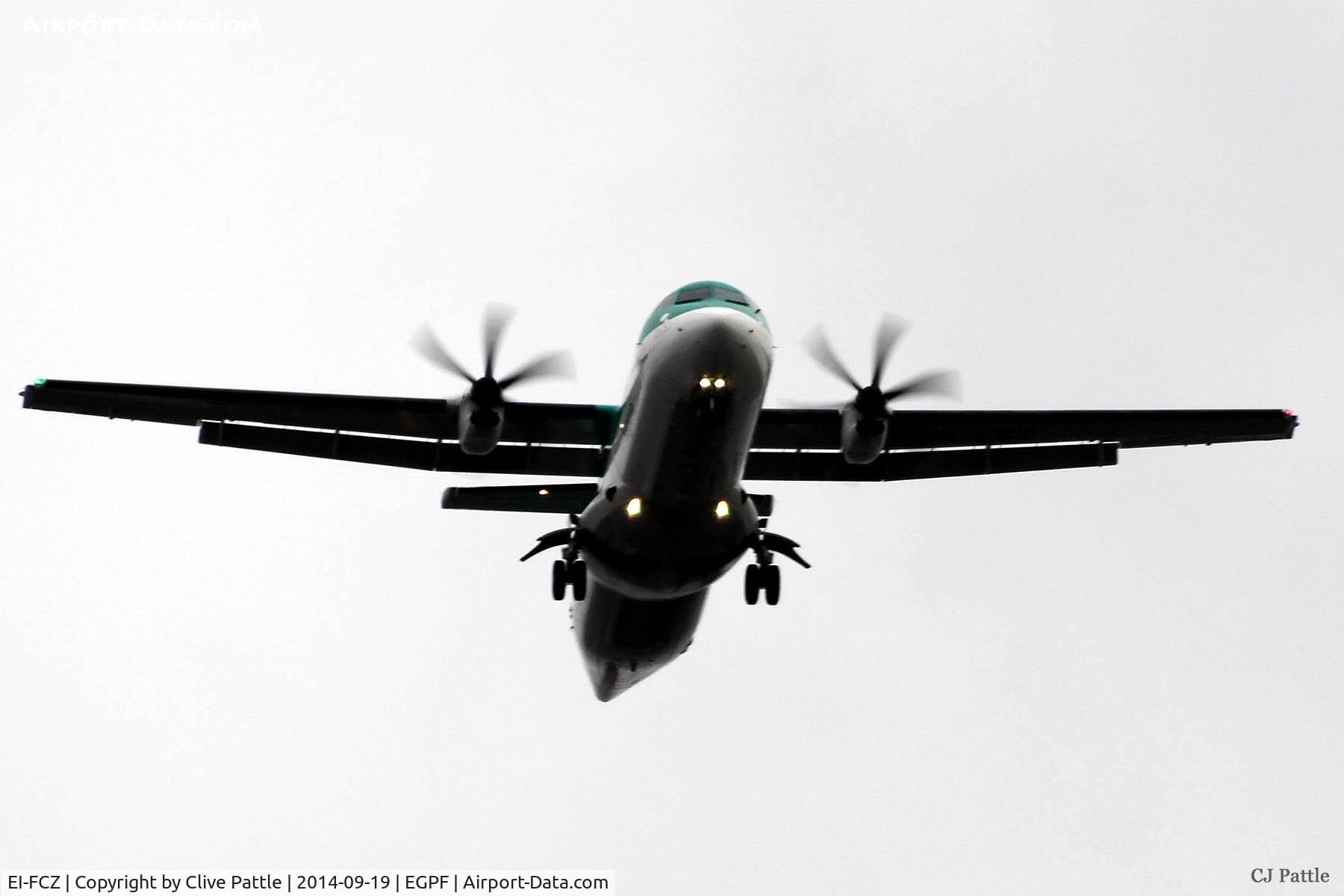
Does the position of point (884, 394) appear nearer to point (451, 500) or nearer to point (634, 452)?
point (634, 452)

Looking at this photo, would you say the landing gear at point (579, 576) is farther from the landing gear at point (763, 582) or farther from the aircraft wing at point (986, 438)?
the aircraft wing at point (986, 438)

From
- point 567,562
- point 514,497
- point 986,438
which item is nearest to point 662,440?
point 567,562

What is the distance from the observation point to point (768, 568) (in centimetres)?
1747

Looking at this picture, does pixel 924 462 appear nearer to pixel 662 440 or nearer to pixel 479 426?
pixel 662 440

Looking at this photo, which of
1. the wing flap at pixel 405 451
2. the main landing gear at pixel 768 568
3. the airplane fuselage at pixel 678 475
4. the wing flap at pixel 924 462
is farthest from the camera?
the wing flap at pixel 924 462

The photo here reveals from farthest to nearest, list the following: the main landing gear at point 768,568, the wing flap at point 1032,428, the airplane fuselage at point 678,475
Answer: the wing flap at point 1032,428, the main landing gear at point 768,568, the airplane fuselage at point 678,475

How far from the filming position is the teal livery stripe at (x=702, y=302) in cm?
1577

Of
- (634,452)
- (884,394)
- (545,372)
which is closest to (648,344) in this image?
(634,452)

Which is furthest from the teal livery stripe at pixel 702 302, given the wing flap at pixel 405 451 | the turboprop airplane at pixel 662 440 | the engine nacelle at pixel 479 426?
the wing flap at pixel 405 451

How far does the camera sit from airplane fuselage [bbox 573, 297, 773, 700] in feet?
48.6

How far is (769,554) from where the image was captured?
1734cm

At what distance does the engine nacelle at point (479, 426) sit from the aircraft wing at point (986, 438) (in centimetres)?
400

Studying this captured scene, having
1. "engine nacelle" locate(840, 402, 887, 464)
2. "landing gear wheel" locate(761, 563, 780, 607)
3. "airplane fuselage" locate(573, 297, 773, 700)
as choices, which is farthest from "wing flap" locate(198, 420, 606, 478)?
"engine nacelle" locate(840, 402, 887, 464)

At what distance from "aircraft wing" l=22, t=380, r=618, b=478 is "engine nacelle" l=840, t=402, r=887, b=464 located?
3282 millimetres
